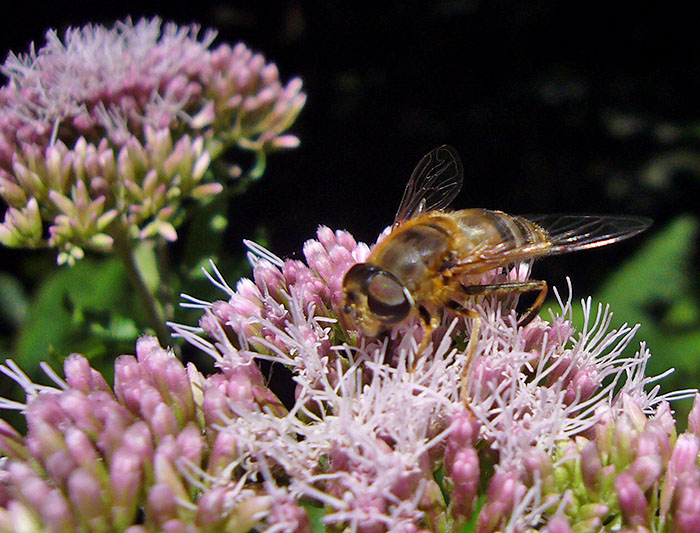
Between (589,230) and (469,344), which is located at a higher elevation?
(589,230)

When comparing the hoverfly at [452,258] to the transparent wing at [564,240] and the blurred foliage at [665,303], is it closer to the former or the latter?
the transparent wing at [564,240]

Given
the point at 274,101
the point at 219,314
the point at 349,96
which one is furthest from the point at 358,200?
the point at 219,314

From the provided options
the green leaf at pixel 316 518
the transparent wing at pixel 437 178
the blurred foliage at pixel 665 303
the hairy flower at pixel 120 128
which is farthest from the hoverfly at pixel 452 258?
the blurred foliage at pixel 665 303

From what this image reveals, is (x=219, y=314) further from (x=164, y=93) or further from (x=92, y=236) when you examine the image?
(x=164, y=93)

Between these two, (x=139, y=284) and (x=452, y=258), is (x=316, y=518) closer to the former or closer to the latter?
(x=452, y=258)

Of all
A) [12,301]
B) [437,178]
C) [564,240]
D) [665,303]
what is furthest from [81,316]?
[665,303]

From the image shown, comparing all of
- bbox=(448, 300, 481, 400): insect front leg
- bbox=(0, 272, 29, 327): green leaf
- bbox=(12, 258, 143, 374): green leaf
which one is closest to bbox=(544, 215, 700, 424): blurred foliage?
bbox=(448, 300, 481, 400): insect front leg
